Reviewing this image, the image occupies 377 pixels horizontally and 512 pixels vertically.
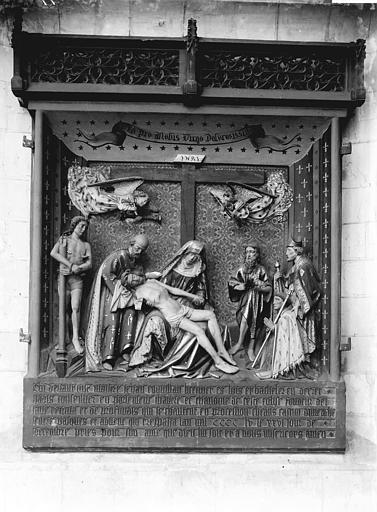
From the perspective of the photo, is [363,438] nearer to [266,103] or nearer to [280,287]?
[280,287]

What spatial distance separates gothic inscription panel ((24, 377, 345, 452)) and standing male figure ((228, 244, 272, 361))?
46 cm

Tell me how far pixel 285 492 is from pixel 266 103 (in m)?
3.47

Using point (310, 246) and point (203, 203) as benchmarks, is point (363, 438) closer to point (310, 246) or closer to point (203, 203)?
point (310, 246)

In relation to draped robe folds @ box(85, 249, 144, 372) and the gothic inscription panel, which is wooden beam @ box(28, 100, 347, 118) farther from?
the gothic inscription panel

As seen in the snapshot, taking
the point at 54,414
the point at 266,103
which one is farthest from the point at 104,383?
the point at 266,103

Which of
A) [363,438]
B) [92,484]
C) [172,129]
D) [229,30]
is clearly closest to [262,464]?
[363,438]

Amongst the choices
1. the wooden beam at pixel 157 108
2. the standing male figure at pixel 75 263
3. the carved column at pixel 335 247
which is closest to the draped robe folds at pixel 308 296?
the carved column at pixel 335 247

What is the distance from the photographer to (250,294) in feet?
28.9

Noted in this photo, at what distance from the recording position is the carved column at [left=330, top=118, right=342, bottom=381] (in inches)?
338

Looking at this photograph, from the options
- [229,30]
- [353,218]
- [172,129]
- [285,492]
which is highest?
[229,30]

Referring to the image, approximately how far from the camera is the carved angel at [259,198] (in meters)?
8.96

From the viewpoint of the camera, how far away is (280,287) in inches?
349

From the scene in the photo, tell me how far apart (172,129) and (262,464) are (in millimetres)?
3139

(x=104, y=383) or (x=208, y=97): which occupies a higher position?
(x=208, y=97)
